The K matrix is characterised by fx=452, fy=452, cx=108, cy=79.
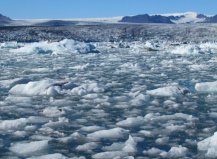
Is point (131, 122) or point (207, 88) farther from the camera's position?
point (207, 88)

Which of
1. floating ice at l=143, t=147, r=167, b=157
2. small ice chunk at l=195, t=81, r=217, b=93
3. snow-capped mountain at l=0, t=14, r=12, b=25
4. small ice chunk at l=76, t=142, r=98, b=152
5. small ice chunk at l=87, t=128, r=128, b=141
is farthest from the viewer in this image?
snow-capped mountain at l=0, t=14, r=12, b=25

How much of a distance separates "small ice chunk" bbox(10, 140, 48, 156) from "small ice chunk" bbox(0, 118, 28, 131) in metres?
0.69

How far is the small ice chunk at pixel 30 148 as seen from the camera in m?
4.02

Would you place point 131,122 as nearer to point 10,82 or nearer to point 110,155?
point 110,155

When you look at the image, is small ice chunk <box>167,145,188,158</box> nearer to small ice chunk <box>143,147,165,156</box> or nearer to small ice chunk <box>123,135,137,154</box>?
small ice chunk <box>143,147,165,156</box>

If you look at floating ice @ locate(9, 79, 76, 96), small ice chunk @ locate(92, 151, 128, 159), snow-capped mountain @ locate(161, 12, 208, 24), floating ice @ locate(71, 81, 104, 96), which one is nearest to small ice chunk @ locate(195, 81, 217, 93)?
floating ice @ locate(71, 81, 104, 96)

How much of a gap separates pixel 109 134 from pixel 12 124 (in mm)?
1128

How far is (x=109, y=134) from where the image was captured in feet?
15.2

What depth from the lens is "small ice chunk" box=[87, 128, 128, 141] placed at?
456 cm

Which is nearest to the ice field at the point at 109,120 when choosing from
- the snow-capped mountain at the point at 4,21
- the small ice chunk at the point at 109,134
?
the small ice chunk at the point at 109,134

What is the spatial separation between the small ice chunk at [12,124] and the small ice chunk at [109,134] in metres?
0.87

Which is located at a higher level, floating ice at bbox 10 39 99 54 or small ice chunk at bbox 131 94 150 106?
small ice chunk at bbox 131 94 150 106

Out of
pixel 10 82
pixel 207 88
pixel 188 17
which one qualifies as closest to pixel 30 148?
pixel 207 88

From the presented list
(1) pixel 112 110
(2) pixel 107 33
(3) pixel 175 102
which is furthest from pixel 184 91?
(2) pixel 107 33
